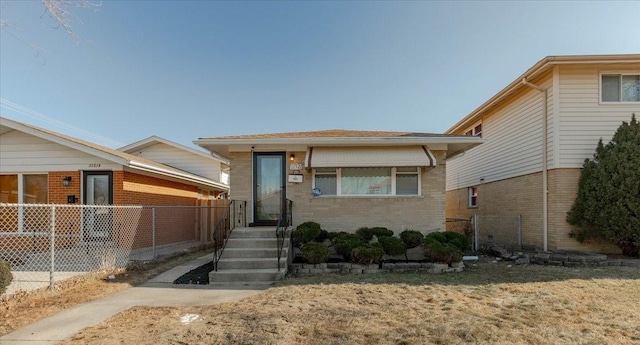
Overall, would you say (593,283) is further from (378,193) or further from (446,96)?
(446,96)

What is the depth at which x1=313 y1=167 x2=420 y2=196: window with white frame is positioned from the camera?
9.72 metres

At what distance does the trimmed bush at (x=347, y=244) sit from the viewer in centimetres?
802

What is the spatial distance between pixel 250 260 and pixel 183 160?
33.1 feet

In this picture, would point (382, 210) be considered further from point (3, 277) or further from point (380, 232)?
point (3, 277)

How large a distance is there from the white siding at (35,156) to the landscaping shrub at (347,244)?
7540 mm

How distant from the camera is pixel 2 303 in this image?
5.19m

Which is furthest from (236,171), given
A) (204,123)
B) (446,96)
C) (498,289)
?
(204,123)

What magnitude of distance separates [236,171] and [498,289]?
23.3 ft

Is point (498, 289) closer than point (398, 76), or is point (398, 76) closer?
point (498, 289)

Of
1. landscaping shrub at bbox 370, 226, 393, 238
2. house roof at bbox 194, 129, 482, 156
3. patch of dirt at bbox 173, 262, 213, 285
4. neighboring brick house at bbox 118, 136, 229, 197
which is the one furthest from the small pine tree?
neighboring brick house at bbox 118, 136, 229, 197

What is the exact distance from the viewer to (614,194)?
9.02m

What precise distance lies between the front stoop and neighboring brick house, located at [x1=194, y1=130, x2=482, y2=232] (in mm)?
1358

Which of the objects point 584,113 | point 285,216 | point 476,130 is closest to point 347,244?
point 285,216

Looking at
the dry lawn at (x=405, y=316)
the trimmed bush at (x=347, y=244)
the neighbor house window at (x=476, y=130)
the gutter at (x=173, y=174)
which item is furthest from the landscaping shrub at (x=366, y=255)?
the neighbor house window at (x=476, y=130)
